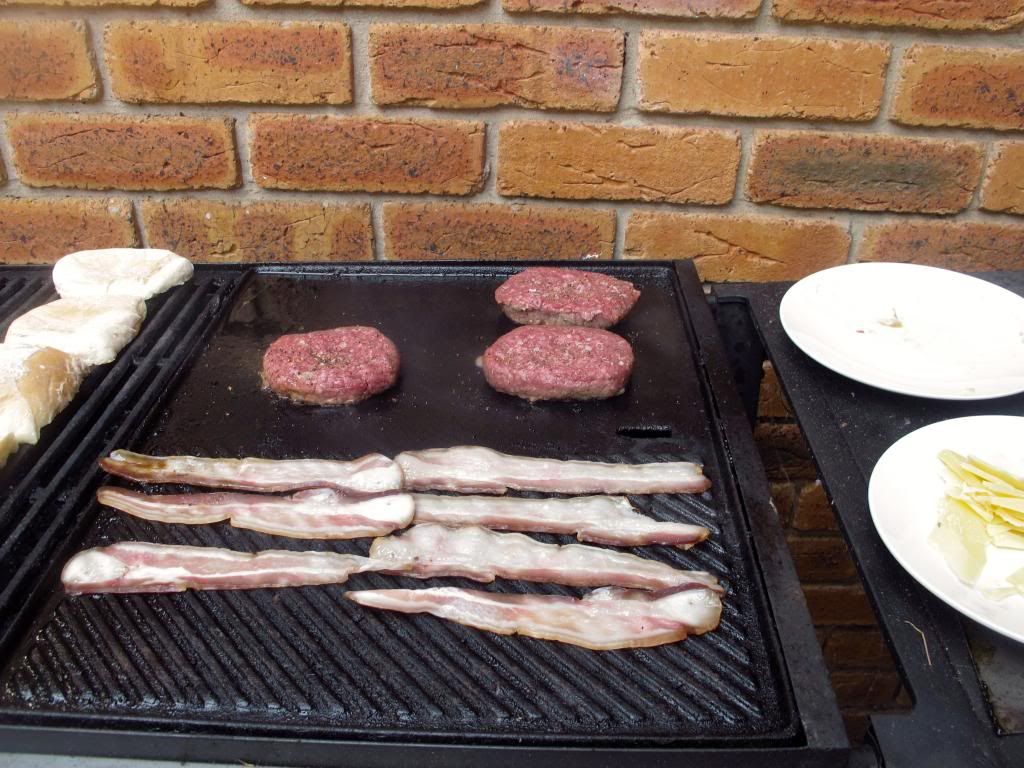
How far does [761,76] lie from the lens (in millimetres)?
1608

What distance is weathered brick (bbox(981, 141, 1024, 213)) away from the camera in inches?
64.9

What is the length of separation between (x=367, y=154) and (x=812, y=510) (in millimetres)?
1290

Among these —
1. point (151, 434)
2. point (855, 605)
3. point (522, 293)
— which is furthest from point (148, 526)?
point (855, 605)

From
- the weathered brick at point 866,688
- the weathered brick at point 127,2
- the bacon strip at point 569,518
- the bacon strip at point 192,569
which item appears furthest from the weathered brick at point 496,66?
the weathered brick at point 866,688

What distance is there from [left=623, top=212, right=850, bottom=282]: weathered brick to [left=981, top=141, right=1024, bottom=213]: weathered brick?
0.92 ft

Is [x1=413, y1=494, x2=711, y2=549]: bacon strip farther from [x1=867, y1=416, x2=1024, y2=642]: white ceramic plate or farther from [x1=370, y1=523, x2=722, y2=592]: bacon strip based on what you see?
[x1=867, y1=416, x2=1024, y2=642]: white ceramic plate

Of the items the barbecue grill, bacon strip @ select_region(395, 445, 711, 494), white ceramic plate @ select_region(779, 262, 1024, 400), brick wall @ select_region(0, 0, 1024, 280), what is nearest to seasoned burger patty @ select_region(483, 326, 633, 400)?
the barbecue grill

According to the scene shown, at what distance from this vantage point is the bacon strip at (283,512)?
109 centimetres

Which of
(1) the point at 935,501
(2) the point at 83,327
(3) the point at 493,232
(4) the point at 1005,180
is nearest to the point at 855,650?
(4) the point at 1005,180

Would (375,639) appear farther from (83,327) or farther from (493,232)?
(493,232)

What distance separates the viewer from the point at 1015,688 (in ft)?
2.70

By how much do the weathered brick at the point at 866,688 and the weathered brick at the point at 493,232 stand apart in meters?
1.27

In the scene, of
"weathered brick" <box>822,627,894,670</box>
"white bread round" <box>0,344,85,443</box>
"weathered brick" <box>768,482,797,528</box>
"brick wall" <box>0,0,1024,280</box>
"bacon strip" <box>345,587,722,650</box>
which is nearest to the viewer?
"bacon strip" <box>345,587,722,650</box>

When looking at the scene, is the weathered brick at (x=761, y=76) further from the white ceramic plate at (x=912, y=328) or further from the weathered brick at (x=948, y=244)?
the white ceramic plate at (x=912, y=328)
